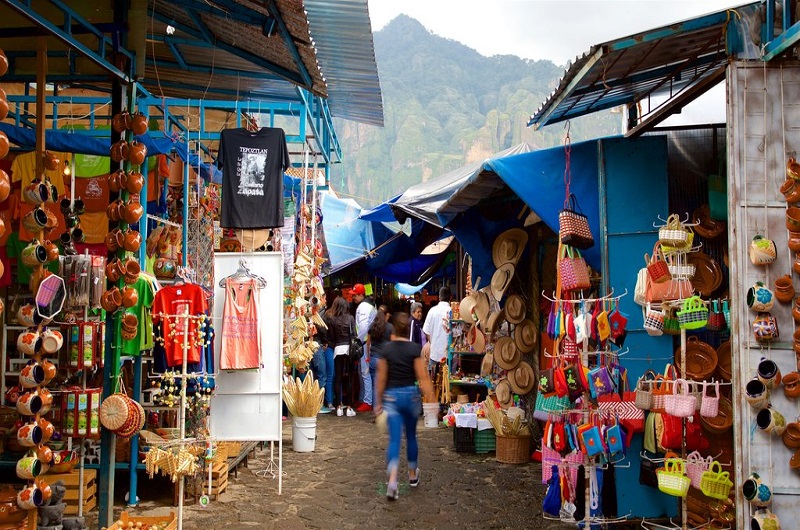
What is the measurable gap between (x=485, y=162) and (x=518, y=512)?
3315 millimetres

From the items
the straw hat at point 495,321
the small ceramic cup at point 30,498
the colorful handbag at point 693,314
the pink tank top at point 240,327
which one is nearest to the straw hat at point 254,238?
the pink tank top at point 240,327

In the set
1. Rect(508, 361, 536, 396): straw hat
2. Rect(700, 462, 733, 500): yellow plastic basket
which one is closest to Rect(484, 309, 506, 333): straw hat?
Rect(508, 361, 536, 396): straw hat

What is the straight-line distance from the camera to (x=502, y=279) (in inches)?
340

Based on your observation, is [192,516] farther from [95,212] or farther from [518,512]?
[95,212]

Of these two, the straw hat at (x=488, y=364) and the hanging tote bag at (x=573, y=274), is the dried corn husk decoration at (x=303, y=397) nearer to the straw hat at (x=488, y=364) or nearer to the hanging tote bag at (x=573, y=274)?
the straw hat at (x=488, y=364)

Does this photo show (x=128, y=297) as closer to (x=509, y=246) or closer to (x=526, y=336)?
(x=509, y=246)

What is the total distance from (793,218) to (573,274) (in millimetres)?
1691

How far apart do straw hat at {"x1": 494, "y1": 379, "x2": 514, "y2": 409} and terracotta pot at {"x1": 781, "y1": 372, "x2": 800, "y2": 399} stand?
4.67 metres

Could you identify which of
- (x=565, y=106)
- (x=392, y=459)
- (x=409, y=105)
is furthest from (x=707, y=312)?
(x=409, y=105)

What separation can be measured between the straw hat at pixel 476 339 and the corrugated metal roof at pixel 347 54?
3.90 meters

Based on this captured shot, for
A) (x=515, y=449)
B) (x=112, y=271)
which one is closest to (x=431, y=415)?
(x=515, y=449)

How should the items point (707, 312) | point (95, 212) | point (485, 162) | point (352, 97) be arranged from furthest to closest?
point (352, 97) → point (95, 212) → point (485, 162) → point (707, 312)

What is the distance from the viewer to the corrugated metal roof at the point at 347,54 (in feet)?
24.2

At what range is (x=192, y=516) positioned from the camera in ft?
20.1
